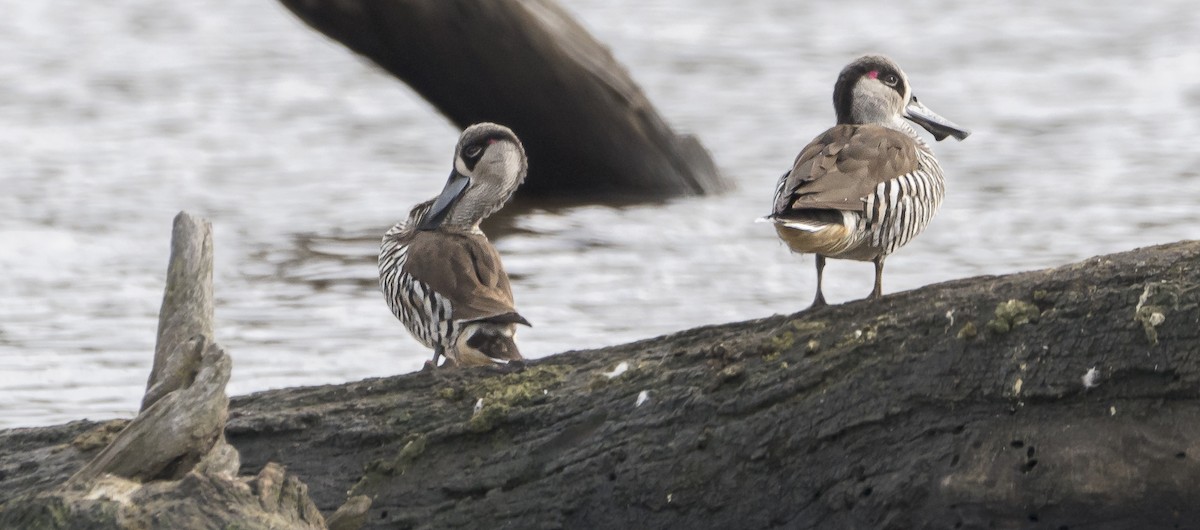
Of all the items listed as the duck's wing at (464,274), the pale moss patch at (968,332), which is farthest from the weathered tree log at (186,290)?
the pale moss patch at (968,332)

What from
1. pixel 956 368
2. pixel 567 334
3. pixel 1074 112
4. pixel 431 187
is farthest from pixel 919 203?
pixel 1074 112

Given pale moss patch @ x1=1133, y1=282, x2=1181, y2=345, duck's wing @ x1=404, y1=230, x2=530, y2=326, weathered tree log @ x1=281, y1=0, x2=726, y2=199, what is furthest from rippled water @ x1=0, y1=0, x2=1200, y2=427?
pale moss patch @ x1=1133, y1=282, x2=1181, y2=345

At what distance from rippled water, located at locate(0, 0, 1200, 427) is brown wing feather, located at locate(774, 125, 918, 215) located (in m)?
2.80

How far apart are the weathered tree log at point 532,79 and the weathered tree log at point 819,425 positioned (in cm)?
566

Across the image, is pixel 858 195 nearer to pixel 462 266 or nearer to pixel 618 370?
pixel 618 370

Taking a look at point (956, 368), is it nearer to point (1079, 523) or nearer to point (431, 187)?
point (1079, 523)

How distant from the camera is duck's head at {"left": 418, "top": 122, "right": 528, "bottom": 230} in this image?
6.33 meters

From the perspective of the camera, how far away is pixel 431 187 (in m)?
12.4

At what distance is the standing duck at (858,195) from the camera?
4.68m

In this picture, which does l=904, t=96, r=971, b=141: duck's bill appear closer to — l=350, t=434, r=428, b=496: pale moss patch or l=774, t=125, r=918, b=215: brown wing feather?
l=774, t=125, r=918, b=215: brown wing feather

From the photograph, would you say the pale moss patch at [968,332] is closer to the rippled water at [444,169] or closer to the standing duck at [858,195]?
the standing duck at [858,195]

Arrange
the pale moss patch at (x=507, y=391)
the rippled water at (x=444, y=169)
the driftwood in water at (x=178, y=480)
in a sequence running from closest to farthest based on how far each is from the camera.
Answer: the driftwood in water at (x=178, y=480)
the pale moss patch at (x=507, y=391)
the rippled water at (x=444, y=169)

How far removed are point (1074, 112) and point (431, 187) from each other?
18.1 ft

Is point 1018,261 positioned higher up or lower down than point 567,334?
higher up
